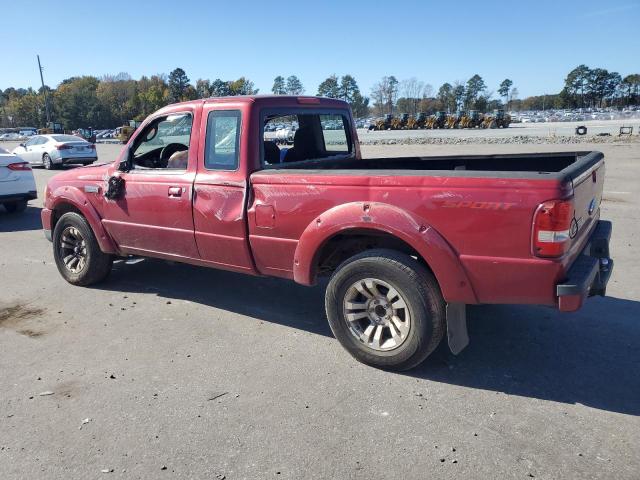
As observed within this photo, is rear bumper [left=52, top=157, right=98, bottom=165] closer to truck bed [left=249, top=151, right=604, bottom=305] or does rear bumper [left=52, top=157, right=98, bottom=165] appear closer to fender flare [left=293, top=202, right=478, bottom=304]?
truck bed [left=249, top=151, right=604, bottom=305]

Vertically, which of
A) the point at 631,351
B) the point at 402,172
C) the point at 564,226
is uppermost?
the point at 402,172

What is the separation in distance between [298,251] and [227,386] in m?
1.13

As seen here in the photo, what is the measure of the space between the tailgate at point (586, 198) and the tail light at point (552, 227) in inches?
6.4

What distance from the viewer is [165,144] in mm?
5559

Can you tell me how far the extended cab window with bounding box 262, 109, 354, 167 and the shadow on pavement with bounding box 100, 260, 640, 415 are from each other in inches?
57.4

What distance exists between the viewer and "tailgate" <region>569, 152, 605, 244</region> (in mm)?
3396

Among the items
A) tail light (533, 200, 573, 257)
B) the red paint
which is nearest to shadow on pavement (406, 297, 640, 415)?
the red paint

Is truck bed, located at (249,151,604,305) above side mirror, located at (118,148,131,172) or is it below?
below

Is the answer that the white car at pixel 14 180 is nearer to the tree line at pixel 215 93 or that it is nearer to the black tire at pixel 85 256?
the black tire at pixel 85 256

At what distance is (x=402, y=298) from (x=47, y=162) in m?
22.0

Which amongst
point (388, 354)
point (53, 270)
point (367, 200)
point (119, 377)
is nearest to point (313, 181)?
point (367, 200)

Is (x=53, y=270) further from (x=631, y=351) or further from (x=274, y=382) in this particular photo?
(x=631, y=351)

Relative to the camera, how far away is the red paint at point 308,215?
3307mm

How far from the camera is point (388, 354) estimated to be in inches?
A: 152
